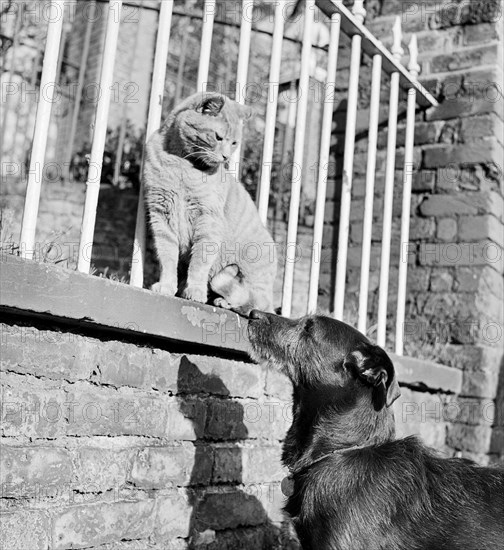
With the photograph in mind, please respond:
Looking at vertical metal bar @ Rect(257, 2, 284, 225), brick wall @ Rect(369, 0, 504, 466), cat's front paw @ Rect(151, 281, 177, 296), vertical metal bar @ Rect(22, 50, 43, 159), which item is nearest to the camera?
cat's front paw @ Rect(151, 281, 177, 296)

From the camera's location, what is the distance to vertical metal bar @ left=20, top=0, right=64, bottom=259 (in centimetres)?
294

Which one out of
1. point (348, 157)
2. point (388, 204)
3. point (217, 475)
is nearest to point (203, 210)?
point (217, 475)

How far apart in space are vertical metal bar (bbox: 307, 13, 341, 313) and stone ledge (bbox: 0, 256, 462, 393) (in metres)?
1.05

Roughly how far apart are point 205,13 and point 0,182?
4.17 m

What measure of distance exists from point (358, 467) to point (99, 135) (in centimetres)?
191

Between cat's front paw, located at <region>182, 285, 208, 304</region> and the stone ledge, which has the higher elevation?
cat's front paw, located at <region>182, 285, 208, 304</region>

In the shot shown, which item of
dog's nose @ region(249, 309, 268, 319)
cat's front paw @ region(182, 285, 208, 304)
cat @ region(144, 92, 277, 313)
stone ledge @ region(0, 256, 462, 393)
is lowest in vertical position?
stone ledge @ region(0, 256, 462, 393)

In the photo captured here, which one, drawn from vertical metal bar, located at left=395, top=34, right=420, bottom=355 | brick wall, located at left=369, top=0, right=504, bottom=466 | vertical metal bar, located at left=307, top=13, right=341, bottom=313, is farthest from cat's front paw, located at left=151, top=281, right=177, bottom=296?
brick wall, located at left=369, top=0, right=504, bottom=466

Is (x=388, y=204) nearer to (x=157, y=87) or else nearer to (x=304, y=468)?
(x=157, y=87)

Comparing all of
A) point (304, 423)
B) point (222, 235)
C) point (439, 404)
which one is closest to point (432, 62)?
point (439, 404)

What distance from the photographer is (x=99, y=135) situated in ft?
11.1

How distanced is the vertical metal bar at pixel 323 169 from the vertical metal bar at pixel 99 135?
1.75 m

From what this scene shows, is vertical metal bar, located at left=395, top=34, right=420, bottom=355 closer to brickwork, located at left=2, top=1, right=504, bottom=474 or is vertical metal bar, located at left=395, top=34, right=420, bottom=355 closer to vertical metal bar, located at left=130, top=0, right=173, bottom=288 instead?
brickwork, located at left=2, top=1, right=504, bottom=474

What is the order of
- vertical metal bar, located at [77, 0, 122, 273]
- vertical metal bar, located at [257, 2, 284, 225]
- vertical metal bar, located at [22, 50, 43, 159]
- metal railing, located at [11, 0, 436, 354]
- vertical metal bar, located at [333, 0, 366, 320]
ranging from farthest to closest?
1. vertical metal bar, located at [22, 50, 43, 159]
2. vertical metal bar, located at [333, 0, 366, 320]
3. vertical metal bar, located at [257, 2, 284, 225]
4. vertical metal bar, located at [77, 0, 122, 273]
5. metal railing, located at [11, 0, 436, 354]
